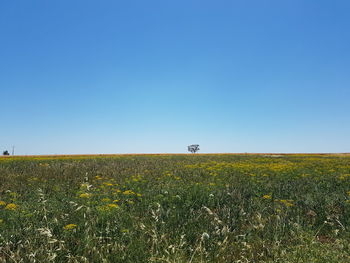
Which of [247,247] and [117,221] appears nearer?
[247,247]

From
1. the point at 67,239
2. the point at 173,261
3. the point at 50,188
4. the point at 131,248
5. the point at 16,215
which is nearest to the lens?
the point at 173,261

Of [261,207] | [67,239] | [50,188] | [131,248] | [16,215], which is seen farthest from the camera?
[50,188]

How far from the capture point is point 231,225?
4.46 m

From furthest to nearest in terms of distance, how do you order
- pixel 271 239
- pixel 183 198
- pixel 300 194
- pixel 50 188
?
pixel 50 188 → pixel 300 194 → pixel 183 198 → pixel 271 239

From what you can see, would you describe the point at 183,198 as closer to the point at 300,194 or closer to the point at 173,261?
the point at 173,261

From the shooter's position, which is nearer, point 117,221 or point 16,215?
point 117,221

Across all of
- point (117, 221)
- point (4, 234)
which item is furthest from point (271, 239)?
point (4, 234)

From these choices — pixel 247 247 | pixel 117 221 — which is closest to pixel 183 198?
pixel 117 221

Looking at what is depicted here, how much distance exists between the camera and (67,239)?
3705mm

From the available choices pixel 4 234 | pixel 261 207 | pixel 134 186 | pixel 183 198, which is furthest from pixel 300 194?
pixel 4 234

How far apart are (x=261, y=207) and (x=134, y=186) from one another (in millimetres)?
4441

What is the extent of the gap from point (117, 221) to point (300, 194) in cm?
595

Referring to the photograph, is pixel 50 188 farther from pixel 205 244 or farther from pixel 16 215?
pixel 205 244

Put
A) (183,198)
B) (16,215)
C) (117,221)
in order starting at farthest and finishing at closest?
(183,198)
(16,215)
(117,221)
